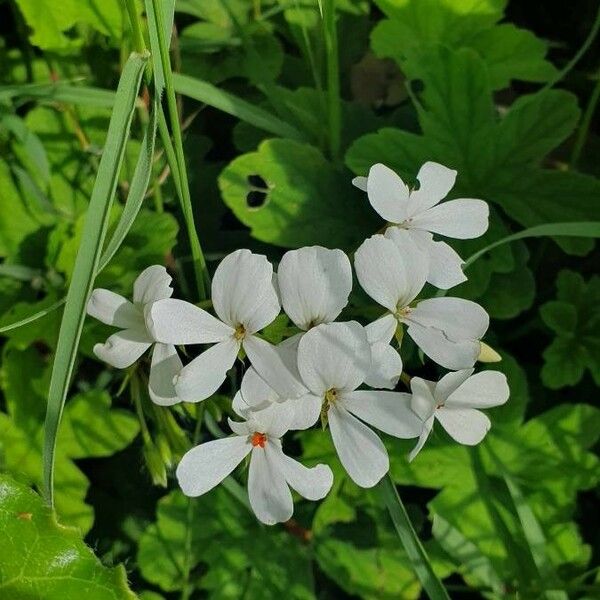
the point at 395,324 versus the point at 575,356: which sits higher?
the point at 395,324

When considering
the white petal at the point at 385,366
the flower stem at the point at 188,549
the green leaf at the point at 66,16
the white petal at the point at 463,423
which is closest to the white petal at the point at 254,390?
the white petal at the point at 385,366

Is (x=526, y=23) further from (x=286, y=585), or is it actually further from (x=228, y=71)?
(x=286, y=585)

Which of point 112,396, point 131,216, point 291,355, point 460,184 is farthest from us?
point 112,396

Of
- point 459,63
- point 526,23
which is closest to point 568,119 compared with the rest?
point 459,63

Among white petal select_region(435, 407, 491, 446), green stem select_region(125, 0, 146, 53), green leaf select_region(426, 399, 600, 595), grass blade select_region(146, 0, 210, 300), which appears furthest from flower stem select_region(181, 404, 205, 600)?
green stem select_region(125, 0, 146, 53)

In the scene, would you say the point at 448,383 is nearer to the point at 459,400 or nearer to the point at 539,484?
the point at 459,400

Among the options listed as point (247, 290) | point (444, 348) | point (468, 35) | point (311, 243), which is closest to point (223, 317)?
point (247, 290)

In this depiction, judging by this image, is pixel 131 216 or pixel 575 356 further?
pixel 575 356
